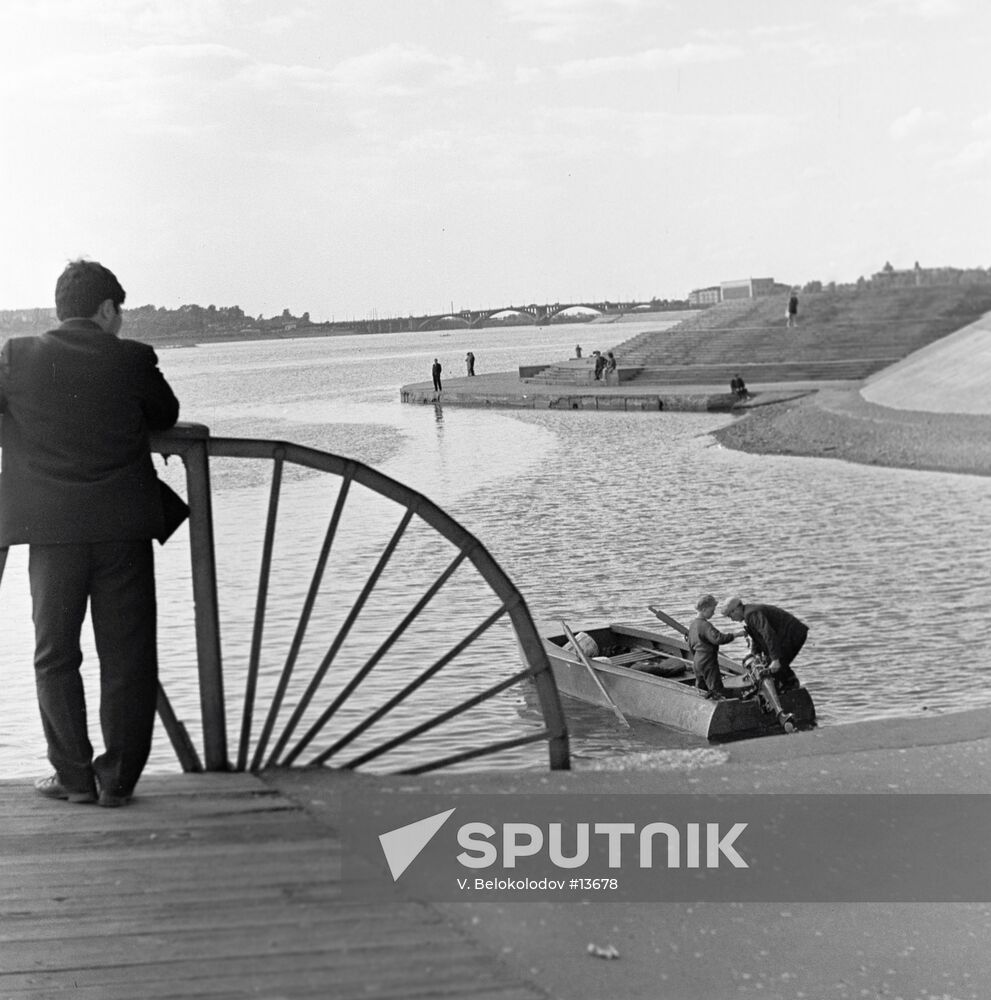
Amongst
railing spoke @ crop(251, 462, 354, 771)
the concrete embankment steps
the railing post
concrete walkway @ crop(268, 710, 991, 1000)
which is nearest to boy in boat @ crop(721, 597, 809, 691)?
concrete walkway @ crop(268, 710, 991, 1000)

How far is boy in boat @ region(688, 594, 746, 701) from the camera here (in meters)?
10.8

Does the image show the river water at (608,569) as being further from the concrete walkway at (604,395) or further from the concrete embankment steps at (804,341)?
the concrete embankment steps at (804,341)

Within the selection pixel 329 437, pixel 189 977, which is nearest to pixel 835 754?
pixel 189 977

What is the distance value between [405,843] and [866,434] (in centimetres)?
2907

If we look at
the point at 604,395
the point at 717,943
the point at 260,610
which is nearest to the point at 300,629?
the point at 260,610

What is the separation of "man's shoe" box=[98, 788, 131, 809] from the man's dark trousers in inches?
0.6

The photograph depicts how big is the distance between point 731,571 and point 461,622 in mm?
4353

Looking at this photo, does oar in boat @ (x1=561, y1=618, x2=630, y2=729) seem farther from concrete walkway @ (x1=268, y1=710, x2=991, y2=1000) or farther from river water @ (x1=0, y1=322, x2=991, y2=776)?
concrete walkway @ (x1=268, y1=710, x2=991, y2=1000)

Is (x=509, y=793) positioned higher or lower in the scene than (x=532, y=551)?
higher

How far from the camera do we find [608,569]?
61.7ft

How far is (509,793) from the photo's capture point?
15.8ft

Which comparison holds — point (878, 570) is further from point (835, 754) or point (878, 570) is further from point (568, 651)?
point (835, 754)

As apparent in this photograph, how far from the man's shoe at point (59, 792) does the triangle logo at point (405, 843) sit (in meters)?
0.93

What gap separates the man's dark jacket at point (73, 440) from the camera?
410 cm
